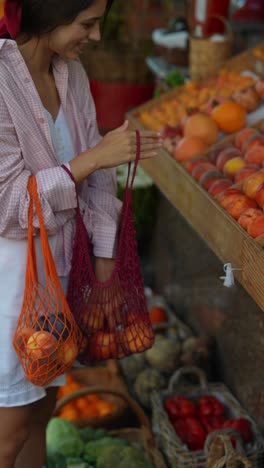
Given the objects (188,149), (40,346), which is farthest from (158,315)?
(40,346)

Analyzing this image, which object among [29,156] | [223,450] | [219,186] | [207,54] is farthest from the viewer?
[207,54]

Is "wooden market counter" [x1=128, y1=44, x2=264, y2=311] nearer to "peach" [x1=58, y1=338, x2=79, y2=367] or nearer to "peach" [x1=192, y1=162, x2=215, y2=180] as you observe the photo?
"peach" [x1=192, y1=162, x2=215, y2=180]

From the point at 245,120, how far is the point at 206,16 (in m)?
1.44

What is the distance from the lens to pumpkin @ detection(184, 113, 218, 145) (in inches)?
125

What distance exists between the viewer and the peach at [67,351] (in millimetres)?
2084

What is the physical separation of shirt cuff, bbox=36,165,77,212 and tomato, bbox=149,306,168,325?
6.22 ft

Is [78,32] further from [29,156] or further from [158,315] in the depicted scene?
[158,315]

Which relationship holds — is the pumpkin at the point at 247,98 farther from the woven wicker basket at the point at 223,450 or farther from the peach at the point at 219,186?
the woven wicker basket at the point at 223,450

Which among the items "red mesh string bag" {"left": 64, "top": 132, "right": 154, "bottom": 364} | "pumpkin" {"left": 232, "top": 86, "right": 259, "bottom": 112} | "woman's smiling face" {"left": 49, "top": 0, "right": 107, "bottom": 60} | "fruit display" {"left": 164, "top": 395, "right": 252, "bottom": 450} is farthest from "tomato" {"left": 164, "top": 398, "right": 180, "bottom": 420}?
"woman's smiling face" {"left": 49, "top": 0, "right": 107, "bottom": 60}

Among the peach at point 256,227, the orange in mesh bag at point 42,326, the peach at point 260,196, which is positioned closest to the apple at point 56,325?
the orange in mesh bag at point 42,326

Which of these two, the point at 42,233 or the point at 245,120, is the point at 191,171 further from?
the point at 42,233

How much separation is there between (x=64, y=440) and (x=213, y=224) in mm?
1181

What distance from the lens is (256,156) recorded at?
2.73 meters

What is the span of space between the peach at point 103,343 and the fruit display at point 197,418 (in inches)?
28.0
